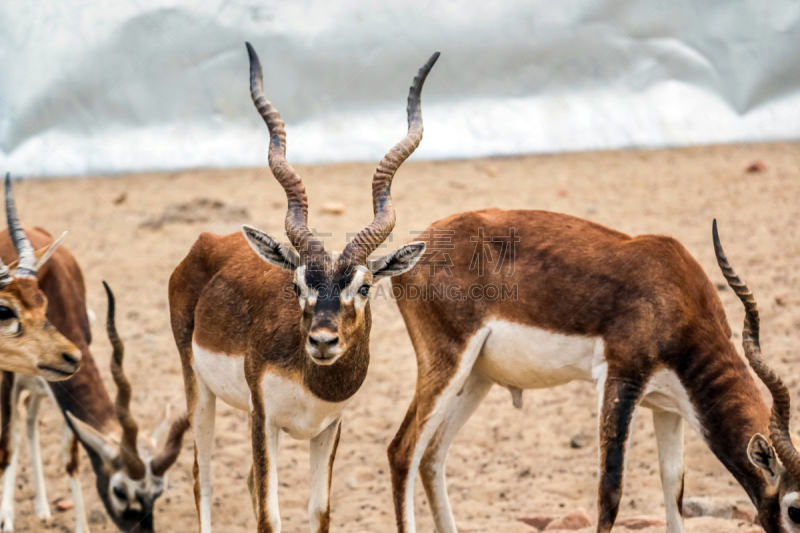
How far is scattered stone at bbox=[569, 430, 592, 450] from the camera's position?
780 centimetres

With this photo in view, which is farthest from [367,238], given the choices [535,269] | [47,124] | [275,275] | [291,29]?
[47,124]

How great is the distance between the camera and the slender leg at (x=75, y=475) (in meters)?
7.02

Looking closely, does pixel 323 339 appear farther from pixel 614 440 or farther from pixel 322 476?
pixel 614 440

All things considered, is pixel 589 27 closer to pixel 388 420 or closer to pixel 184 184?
pixel 184 184

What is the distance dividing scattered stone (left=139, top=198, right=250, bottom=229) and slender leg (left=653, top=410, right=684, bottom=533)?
7523 mm

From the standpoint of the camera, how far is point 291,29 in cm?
1373

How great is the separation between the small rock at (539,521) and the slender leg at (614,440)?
106 cm

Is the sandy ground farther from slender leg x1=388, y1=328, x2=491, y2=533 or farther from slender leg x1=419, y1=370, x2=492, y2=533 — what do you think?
slender leg x1=388, y1=328, x2=491, y2=533

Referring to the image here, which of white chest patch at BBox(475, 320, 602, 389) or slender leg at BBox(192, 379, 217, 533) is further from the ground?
white chest patch at BBox(475, 320, 602, 389)

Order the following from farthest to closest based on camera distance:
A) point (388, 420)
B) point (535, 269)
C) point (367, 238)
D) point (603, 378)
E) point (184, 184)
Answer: point (184, 184) < point (388, 420) < point (535, 269) < point (603, 378) < point (367, 238)

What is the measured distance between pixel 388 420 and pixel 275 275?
10.6ft

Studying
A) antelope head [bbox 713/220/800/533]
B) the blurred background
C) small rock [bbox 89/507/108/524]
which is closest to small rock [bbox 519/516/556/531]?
antelope head [bbox 713/220/800/533]

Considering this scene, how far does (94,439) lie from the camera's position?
22.2 feet

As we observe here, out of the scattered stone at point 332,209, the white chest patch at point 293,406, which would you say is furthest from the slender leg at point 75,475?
the scattered stone at point 332,209
